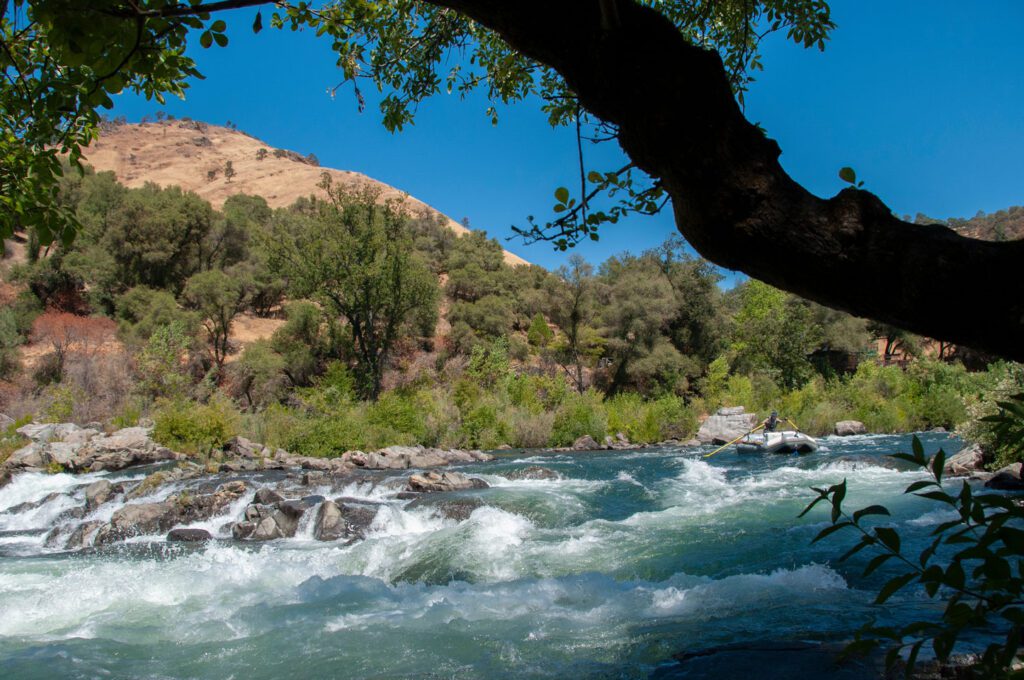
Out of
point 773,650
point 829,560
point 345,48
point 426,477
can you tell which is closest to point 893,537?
point 773,650

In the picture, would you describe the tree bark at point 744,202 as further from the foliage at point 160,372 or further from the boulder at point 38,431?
the foliage at point 160,372

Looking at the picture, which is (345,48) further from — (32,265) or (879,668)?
(32,265)

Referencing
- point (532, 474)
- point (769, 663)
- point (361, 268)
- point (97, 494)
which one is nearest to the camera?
point (769, 663)

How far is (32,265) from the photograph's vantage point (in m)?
34.4

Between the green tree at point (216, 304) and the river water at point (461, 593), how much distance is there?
870 inches

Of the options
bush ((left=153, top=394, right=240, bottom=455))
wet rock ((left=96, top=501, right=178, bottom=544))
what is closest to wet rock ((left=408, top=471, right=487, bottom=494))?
wet rock ((left=96, top=501, right=178, bottom=544))

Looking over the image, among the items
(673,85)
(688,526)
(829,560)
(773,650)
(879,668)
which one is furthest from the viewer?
(688,526)

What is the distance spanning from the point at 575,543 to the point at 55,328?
3123 centimetres

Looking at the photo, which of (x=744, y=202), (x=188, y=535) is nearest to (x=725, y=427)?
(x=188, y=535)

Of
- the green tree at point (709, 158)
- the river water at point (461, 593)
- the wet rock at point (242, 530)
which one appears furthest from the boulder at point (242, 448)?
the green tree at point (709, 158)

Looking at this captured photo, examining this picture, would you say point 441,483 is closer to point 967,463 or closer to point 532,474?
point 532,474

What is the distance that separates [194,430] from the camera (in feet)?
61.9

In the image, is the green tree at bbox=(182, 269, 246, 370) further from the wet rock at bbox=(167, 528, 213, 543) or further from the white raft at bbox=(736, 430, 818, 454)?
the white raft at bbox=(736, 430, 818, 454)

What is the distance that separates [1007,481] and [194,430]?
63.2 feet
